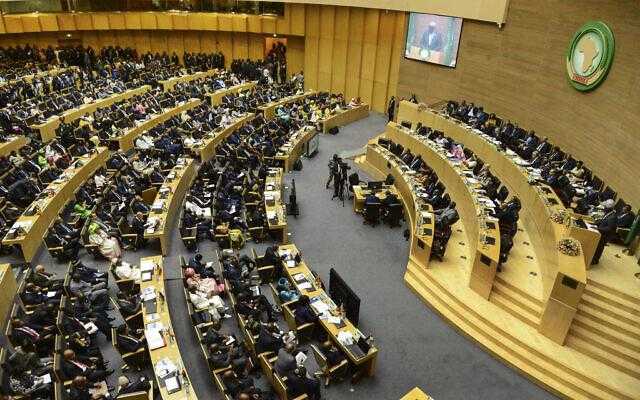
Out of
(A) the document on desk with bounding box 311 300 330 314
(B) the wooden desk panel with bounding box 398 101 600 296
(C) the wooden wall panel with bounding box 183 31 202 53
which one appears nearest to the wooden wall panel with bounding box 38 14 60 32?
(C) the wooden wall panel with bounding box 183 31 202 53

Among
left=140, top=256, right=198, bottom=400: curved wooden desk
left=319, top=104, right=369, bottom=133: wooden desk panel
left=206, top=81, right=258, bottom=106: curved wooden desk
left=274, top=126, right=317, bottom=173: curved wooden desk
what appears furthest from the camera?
left=206, top=81, right=258, bottom=106: curved wooden desk

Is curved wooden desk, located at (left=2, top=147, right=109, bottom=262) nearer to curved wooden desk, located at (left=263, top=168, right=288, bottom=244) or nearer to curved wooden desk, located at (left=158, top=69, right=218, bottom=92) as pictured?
curved wooden desk, located at (left=263, top=168, right=288, bottom=244)

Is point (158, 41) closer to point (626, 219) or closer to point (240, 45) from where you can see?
point (240, 45)

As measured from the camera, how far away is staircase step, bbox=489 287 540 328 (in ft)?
28.5

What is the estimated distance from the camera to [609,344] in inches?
316

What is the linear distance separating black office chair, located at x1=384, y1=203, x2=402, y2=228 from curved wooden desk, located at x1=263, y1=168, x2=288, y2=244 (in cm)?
297

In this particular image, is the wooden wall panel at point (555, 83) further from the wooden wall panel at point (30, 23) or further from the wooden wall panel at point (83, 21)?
the wooden wall panel at point (30, 23)

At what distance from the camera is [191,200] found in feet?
41.7

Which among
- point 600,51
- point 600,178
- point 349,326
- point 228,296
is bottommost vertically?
point 228,296

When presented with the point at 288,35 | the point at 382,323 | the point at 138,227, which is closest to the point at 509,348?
the point at 382,323

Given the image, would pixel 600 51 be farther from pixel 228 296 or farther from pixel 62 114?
pixel 62 114

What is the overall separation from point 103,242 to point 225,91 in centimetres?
1409

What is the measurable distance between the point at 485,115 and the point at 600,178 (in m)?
5.67

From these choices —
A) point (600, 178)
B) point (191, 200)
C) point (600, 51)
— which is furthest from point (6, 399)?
point (600, 51)
